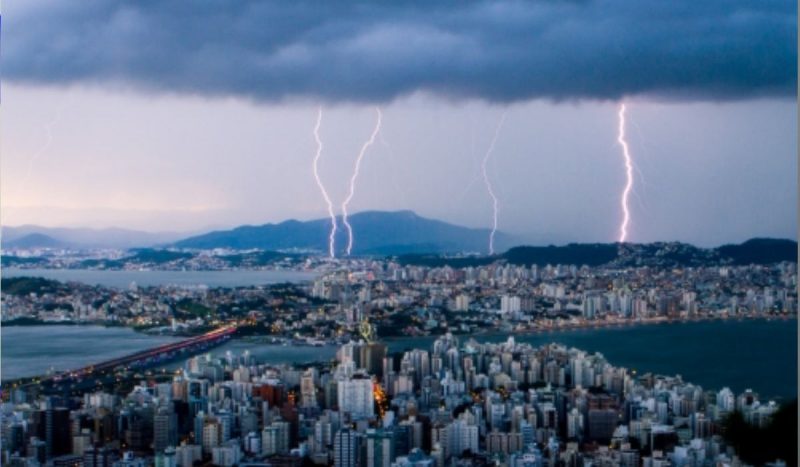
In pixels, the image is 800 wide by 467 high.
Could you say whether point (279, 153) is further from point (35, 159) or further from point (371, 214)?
point (35, 159)

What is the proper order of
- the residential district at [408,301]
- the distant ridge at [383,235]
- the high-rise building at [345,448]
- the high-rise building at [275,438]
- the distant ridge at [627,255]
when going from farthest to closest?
the distant ridge at [627,255] → the distant ridge at [383,235] → the residential district at [408,301] → the high-rise building at [275,438] → the high-rise building at [345,448]

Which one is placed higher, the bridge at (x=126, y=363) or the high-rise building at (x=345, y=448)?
the bridge at (x=126, y=363)

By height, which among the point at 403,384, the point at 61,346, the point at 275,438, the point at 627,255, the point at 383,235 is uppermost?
the point at 383,235

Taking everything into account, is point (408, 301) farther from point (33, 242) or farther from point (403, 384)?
point (33, 242)

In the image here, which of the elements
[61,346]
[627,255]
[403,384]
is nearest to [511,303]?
[627,255]

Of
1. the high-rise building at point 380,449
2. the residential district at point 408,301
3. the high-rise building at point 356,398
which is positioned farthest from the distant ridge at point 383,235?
the high-rise building at point 380,449

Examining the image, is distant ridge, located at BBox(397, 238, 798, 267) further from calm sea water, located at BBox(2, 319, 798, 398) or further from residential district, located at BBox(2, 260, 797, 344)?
calm sea water, located at BBox(2, 319, 798, 398)

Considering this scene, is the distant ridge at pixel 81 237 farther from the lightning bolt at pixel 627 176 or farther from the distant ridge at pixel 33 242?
the lightning bolt at pixel 627 176
